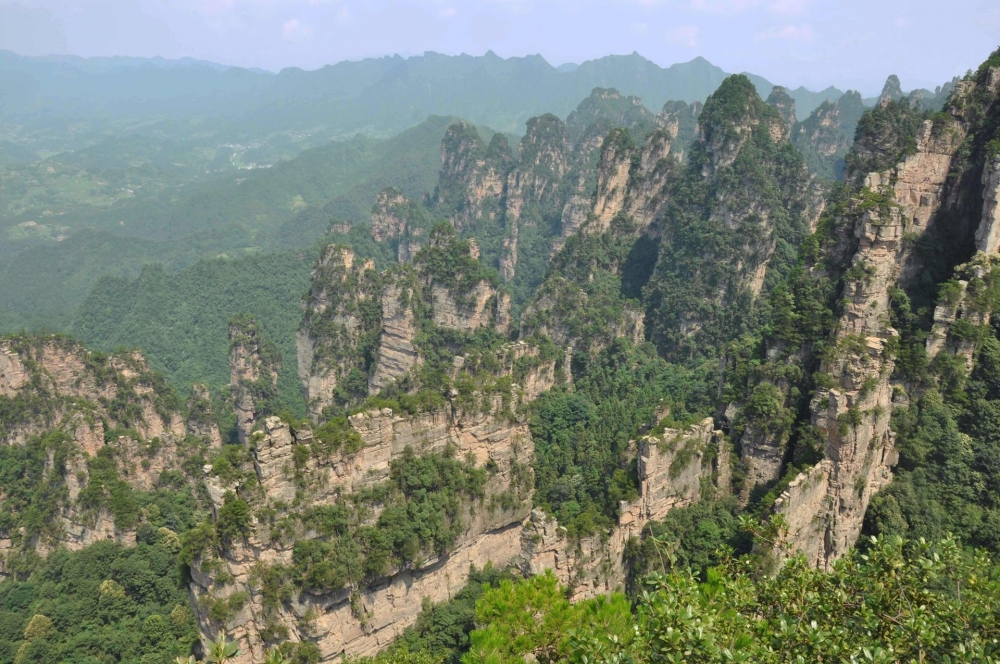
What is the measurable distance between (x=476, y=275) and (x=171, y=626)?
31.2 m

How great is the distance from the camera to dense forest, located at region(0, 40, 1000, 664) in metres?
15.9

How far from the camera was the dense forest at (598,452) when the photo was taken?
15.9 meters

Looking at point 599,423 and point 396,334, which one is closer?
point 599,423

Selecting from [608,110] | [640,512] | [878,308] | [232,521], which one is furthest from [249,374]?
[608,110]

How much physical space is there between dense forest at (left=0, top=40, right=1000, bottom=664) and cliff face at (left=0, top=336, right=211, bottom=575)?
0.20 metres

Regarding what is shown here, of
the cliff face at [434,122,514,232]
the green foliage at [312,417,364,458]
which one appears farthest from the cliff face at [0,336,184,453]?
the cliff face at [434,122,514,232]

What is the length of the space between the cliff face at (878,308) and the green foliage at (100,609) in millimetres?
25061

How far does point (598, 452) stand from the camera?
36.7 metres

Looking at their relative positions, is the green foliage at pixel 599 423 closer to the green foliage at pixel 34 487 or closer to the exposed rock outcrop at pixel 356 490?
the exposed rock outcrop at pixel 356 490

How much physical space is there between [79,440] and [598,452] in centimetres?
3058

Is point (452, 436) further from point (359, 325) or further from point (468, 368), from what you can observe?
point (359, 325)

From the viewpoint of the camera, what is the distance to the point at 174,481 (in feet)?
130

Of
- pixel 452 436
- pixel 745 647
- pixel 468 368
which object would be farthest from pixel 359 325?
pixel 745 647

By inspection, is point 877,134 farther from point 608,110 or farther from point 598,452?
point 608,110
